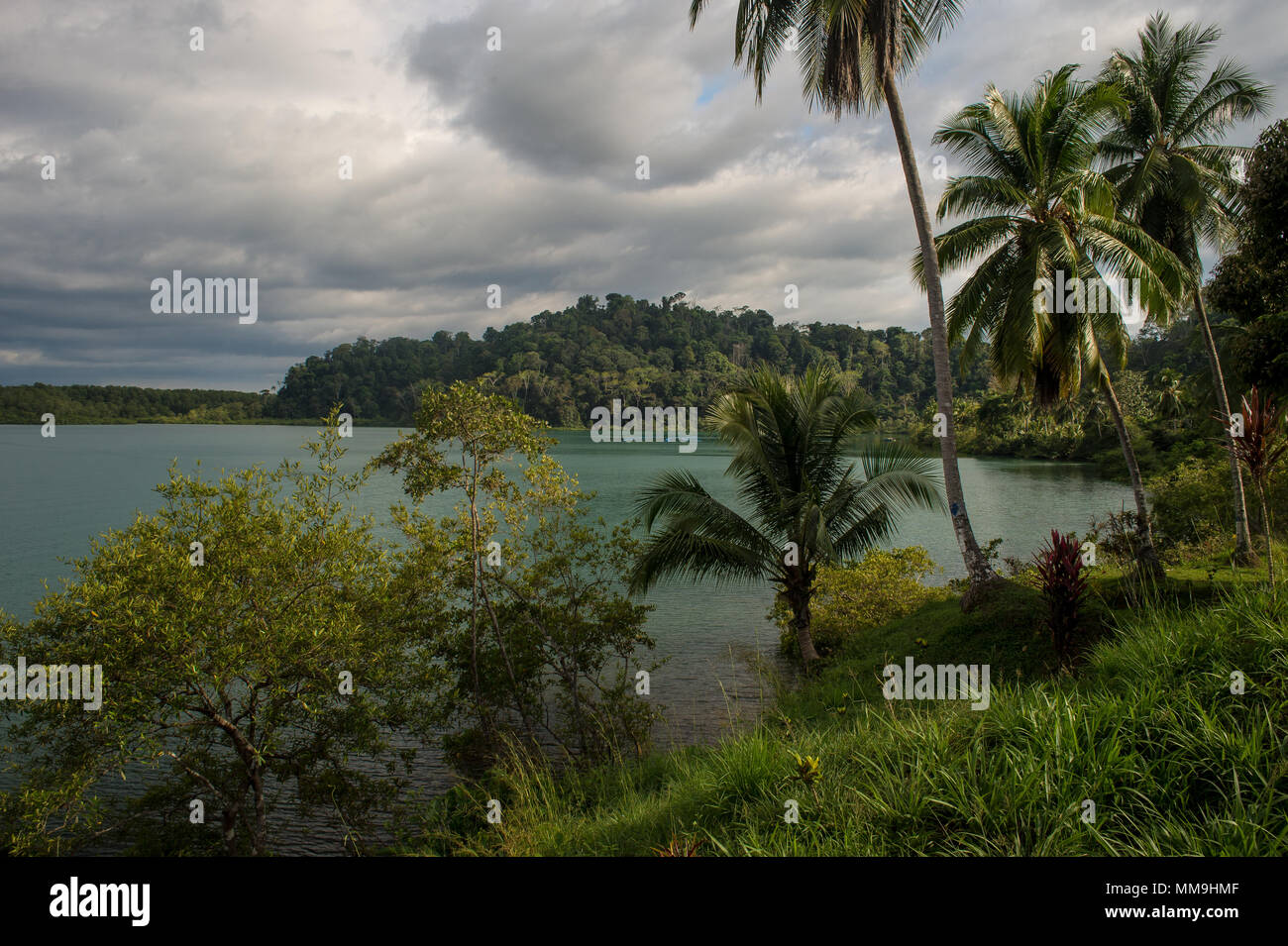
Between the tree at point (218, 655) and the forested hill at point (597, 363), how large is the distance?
76.1 m

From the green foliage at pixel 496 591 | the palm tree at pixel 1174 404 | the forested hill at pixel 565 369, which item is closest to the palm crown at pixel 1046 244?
the green foliage at pixel 496 591

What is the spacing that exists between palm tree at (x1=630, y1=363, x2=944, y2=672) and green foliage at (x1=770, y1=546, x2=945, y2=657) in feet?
11.2

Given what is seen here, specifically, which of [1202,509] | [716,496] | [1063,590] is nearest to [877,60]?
[1063,590]

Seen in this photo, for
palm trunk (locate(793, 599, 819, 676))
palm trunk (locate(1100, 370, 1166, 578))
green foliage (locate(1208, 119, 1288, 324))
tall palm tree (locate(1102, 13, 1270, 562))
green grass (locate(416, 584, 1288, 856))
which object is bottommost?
palm trunk (locate(793, 599, 819, 676))

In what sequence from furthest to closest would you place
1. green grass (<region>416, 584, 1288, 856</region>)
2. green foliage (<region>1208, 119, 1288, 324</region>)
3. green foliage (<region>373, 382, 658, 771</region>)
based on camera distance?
green foliage (<region>373, 382, 658, 771</region>) → green foliage (<region>1208, 119, 1288, 324</region>) → green grass (<region>416, 584, 1288, 856</region>)

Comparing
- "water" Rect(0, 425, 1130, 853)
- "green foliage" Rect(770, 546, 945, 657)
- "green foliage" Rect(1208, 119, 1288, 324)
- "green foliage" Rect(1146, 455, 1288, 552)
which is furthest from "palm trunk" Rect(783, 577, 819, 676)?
"green foliage" Rect(1146, 455, 1288, 552)

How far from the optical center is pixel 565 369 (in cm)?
10838

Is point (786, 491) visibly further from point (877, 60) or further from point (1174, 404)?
point (1174, 404)

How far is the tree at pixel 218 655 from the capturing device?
6.83 m

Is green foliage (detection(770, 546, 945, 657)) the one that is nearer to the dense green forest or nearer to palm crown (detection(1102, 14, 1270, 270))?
palm crown (detection(1102, 14, 1270, 270))

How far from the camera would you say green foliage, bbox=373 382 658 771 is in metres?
10.8

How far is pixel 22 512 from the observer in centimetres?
3475

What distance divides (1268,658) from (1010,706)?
1786mm

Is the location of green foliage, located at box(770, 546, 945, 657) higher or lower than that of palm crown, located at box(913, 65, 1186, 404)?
lower
